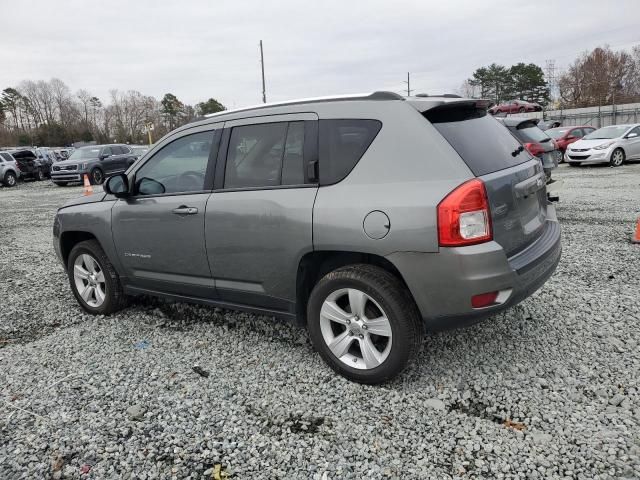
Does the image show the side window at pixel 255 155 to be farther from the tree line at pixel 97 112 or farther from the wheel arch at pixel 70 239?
the tree line at pixel 97 112

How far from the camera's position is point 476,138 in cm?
313

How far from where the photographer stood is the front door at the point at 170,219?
378 cm

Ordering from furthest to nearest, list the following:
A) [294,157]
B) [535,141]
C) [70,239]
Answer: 1. [535,141]
2. [70,239]
3. [294,157]

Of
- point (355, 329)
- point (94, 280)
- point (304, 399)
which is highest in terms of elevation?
point (94, 280)

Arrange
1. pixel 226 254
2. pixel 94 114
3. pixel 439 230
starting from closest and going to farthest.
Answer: pixel 439 230 < pixel 226 254 < pixel 94 114

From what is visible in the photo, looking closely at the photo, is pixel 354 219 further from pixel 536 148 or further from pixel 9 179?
pixel 9 179

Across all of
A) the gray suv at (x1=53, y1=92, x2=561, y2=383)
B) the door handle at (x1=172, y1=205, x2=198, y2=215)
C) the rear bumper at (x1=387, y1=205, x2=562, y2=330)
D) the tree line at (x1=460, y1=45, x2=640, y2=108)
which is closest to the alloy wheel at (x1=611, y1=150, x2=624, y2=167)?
the gray suv at (x1=53, y1=92, x2=561, y2=383)

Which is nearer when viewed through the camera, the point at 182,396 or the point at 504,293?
the point at 504,293

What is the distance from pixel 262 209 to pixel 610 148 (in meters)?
17.5

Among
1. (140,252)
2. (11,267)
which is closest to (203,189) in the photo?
(140,252)

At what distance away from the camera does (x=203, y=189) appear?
3762 millimetres

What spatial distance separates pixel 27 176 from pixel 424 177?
28.4m

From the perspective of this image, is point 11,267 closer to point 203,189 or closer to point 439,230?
point 203,189

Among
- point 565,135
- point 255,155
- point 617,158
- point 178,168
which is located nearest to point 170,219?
point 178,168
